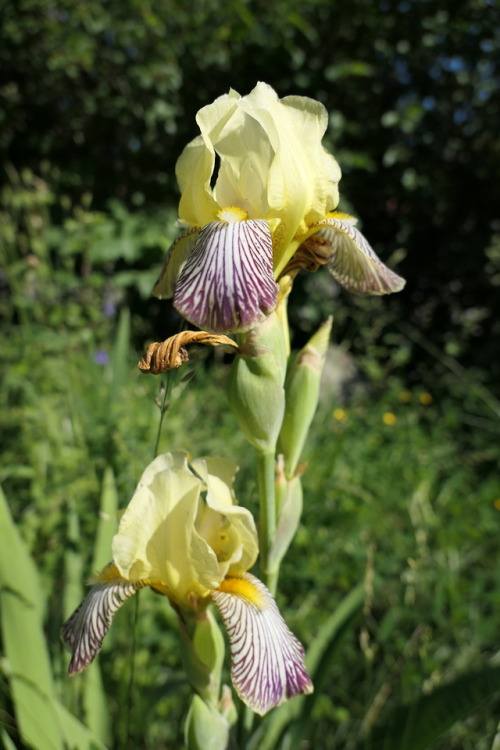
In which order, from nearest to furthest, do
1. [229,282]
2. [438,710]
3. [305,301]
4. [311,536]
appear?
[229,282] → [438,710] → [311,536] → [305,301]

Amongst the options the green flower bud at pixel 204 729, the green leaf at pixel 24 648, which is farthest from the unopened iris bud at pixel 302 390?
the green leaf at pixel 24 648

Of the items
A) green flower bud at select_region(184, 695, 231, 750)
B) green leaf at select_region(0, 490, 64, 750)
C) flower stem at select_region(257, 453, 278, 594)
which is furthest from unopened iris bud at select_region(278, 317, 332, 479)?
green leaf at select_region(0, 490, 64, 750)

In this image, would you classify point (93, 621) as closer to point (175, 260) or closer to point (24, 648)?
point (24, 648)

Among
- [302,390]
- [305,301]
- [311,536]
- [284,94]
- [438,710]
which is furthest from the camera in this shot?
[305,301]

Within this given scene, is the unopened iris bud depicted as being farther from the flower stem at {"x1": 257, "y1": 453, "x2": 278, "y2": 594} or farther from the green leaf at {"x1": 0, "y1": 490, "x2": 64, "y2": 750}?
the green leaf at {"x1": 0, "y1": 490, "x2": 64, "y2": 750}

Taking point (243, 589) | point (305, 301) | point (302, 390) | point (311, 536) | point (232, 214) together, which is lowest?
point (305, 301)

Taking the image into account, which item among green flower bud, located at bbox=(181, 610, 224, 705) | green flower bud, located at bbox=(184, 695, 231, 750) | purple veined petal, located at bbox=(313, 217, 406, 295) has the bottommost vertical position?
green flower bud, located at bbox=(184, 695, 231, 750)

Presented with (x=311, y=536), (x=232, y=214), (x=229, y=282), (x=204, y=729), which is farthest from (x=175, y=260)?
(x=311, y=536)

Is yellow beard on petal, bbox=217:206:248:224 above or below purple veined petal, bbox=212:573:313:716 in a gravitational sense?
above

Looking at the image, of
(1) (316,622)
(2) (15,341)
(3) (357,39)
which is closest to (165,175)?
(3) (357,39)
